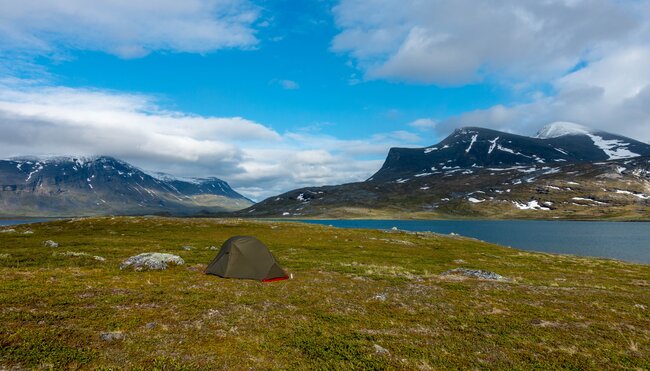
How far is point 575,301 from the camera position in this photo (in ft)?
80.6

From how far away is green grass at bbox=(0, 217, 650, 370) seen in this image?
1298cm

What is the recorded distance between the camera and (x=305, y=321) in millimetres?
17656

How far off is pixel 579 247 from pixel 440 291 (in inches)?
4050

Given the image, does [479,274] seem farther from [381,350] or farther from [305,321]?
[381,350]

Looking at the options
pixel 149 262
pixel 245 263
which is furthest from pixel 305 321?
pixel 149 262

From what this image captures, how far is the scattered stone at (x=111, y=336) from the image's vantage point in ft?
45.2

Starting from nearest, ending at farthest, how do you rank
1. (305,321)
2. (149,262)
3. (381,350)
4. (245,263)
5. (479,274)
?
(381,350) → (305,321) → (245,263) → (149,262) → (479,274)

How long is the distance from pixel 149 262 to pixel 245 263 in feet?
30.4

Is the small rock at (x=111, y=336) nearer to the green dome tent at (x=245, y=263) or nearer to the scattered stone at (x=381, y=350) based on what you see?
the scattered stone at (x=381, y=350)

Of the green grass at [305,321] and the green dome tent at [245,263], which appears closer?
the green grass at [305,321]

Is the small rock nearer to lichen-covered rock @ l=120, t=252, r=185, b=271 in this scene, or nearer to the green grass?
the green grass

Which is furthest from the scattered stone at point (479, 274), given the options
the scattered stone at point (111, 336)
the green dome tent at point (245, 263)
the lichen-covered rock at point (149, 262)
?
the scattered stone at point (111, 336)

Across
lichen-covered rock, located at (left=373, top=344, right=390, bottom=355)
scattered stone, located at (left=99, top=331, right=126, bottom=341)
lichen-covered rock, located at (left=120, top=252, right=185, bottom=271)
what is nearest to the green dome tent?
lichen-covered rock, located at (left=120, top=252, right=185, bottom=271)

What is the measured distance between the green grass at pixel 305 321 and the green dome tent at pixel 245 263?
141cm
